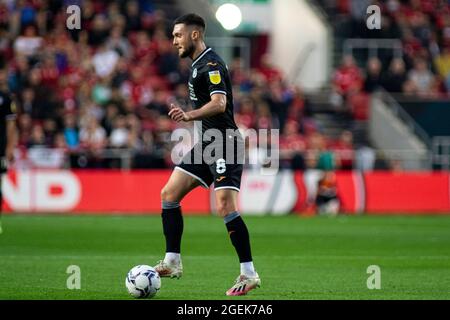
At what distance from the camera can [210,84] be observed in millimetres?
10086

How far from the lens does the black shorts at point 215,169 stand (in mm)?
10133

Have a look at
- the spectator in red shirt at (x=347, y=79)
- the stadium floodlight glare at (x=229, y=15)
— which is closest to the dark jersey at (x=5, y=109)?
the stadium floodlight glare at (x=229, y=15)

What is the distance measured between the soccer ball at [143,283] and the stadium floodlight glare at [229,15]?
20.5m

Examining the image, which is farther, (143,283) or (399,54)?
(399,54)

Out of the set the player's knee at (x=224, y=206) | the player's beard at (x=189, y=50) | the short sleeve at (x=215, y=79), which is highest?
the player's beard at (x=189, y=50)

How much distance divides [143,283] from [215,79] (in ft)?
6.71

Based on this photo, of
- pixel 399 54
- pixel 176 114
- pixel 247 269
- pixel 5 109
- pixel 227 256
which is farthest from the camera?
pixel 399 54

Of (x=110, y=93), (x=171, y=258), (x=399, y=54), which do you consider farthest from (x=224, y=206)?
(x=399, y=54)
